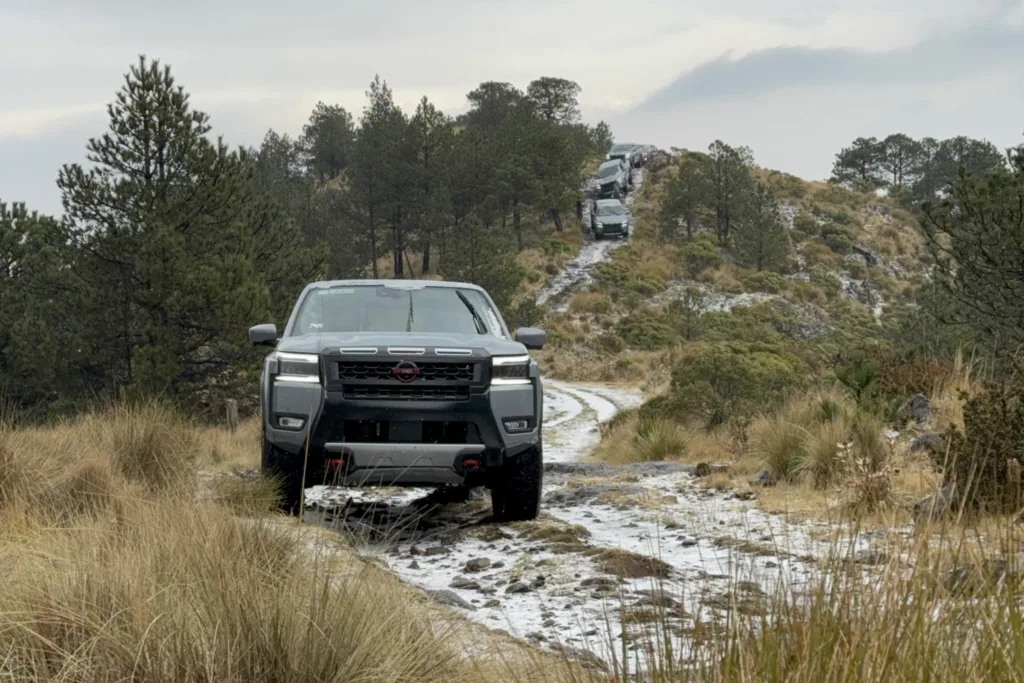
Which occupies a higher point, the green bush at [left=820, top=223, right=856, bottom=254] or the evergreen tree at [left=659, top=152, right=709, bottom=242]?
the evergreen tree at [left=659, top=152, right=709, bottom=242]

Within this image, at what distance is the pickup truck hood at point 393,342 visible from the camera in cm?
637

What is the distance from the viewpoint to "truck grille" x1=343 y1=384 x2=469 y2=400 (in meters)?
6.20

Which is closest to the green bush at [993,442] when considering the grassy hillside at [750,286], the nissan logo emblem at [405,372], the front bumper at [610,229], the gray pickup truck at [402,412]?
the gray pickup truck at [402,412]

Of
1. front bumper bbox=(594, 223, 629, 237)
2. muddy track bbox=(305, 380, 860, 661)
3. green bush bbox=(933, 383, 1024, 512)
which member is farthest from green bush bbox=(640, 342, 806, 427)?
front bumper bbox=(594, 223, 629, 237)

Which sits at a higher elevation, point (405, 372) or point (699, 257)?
point (699, 257)

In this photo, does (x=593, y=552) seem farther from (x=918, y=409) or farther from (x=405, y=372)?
(x=918, y=409)

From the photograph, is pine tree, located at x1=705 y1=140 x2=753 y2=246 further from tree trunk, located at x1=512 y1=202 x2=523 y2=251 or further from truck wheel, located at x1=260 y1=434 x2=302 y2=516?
truck wheel, located at x1=260 y1=434 x2=302 y2=516

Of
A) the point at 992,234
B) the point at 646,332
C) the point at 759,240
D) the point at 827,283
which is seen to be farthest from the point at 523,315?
the point at 992,234

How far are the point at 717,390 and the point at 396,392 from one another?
1002 centimetres

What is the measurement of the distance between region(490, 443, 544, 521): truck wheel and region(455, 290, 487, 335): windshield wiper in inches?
49.7

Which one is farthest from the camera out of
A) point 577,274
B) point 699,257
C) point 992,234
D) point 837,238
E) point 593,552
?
point 837,238

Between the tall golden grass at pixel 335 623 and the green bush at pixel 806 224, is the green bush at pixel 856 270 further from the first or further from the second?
the tall golden grass at pixel 335 623

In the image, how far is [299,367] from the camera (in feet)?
20.7

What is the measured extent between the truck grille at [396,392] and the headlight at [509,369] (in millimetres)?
279
